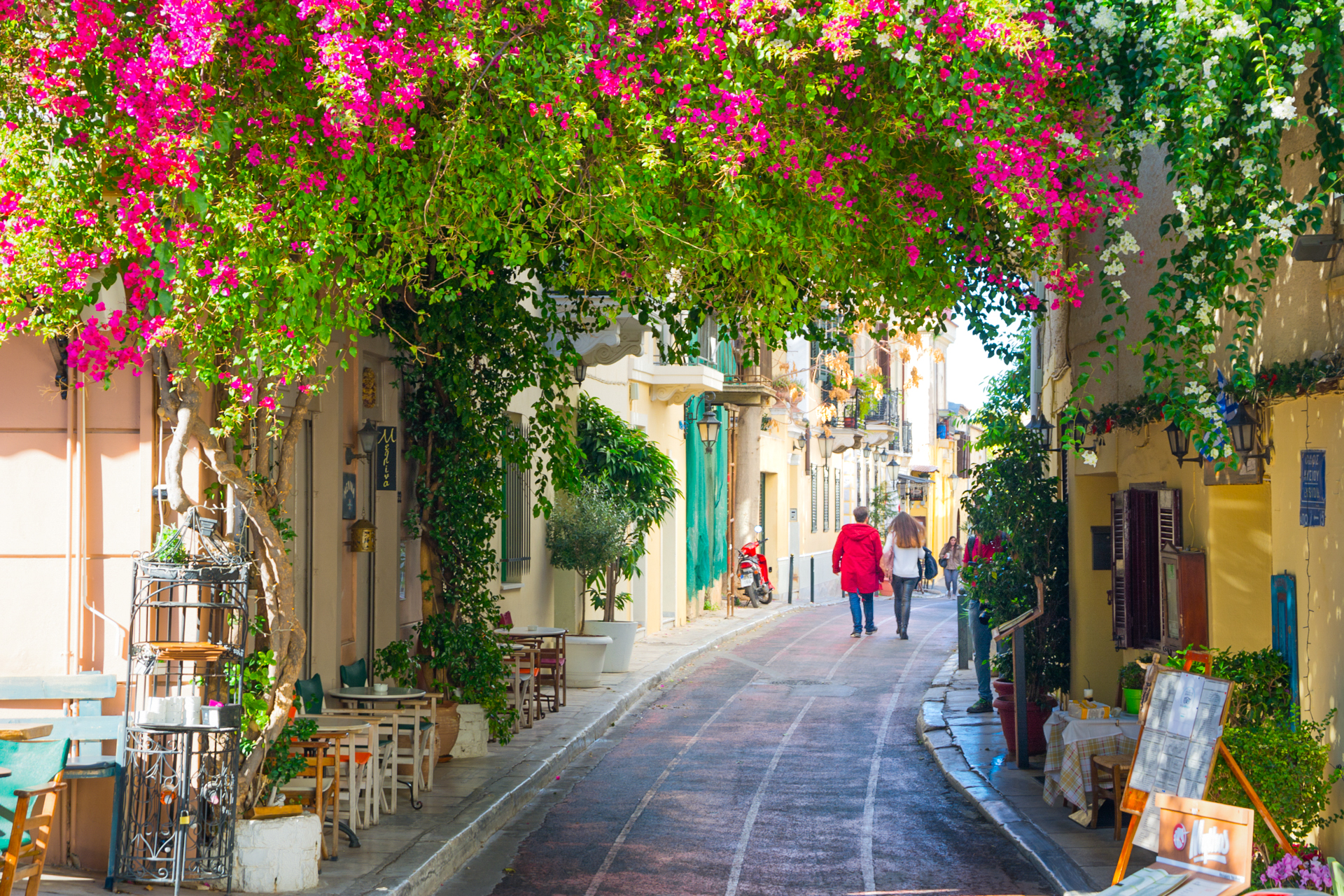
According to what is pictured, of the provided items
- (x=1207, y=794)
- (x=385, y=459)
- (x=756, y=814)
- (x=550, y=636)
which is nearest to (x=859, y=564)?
(x=550, y=636)

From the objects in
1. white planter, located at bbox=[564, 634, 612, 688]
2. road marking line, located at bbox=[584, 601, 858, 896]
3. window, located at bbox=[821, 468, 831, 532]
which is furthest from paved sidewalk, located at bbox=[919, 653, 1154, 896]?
window, located at bbox=[821, 468, 831, 532]

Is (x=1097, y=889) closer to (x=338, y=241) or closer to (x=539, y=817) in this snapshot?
(x=539, y=817)

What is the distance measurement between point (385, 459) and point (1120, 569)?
5.87m

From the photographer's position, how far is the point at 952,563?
1250 inches

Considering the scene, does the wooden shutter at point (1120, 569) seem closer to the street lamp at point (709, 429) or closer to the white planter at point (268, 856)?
the white planter at point (268, 856)

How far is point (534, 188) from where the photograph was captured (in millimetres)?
6305

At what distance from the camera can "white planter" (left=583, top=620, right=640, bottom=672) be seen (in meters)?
15.7

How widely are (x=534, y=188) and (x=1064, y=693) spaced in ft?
23.1

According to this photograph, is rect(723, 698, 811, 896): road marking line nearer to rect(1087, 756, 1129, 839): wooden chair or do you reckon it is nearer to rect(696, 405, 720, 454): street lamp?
rect(1087, 756, 1129, 839): wooden chair

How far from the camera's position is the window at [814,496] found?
35594mm

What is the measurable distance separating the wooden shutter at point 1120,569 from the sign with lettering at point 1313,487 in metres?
3.03

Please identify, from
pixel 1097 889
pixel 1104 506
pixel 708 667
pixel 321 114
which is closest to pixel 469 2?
pixel 321 114

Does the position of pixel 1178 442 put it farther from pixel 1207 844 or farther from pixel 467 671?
pixel 467 671

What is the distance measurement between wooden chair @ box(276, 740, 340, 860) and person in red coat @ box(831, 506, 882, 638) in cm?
1375
